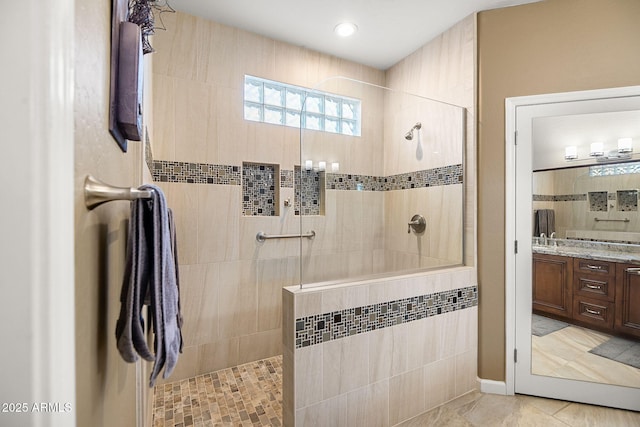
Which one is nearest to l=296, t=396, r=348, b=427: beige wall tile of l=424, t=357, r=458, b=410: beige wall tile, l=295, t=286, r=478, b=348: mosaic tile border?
l=295, t=286, r=478, b=348: mosaic tile border

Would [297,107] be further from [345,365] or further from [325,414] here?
[325,414]

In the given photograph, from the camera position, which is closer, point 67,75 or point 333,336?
point 67,75

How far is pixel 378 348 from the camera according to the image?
1.77 meters

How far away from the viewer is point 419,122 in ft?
7.86

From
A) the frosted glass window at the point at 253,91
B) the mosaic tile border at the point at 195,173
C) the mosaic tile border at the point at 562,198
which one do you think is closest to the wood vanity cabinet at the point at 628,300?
→ the mosaic tile border at the point at 562,198

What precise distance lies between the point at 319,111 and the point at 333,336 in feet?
4.86

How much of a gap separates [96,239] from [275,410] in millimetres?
1815

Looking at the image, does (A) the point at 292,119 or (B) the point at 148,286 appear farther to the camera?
(A) the point at 292,119

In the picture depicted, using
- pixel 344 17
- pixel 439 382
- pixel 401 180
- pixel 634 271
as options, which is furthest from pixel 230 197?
pixel 634 271

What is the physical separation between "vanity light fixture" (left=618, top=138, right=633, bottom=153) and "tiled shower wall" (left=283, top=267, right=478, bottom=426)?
4.08 ft

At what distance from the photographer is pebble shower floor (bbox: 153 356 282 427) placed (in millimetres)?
1793

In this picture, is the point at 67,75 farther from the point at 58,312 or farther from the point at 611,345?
the point at 611,345

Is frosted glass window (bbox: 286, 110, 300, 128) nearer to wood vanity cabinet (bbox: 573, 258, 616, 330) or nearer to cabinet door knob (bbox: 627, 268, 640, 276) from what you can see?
wood vanity cabinet (bbox: 573, 258, 616, 330)

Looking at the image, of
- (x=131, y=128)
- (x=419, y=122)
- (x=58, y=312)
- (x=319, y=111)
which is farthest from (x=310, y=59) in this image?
(x=58, y=312)
